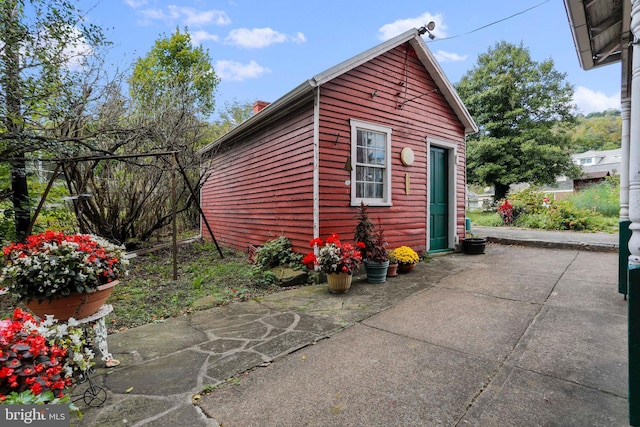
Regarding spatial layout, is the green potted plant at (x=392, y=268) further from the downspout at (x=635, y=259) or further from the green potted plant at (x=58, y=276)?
the green potted plant at (x=58, y=276)

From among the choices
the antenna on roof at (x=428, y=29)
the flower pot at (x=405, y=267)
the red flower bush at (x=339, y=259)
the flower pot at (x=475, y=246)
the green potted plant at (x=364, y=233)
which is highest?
the antenna on roof at (x=428, y=29)

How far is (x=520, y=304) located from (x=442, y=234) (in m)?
3.88

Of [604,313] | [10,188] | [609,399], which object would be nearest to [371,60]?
[604,313]

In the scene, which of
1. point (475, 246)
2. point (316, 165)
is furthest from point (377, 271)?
point (475, 246)

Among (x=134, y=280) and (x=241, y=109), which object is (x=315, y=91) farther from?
(x=241, y=109)

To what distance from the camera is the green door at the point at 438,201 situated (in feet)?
23.4

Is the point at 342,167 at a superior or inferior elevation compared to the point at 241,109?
inferior

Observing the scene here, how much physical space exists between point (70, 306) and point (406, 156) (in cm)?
574

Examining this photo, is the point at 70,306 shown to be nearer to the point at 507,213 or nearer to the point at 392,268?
the point at 392,268

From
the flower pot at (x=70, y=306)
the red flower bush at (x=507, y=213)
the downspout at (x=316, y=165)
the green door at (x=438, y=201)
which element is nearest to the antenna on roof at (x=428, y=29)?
the green door at (x=438, y=201)

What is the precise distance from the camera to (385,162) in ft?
19.4

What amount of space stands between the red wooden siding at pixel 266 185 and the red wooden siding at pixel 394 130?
0.39 meters

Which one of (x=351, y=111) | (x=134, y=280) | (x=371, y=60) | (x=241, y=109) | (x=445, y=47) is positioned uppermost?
(x=241, y=109)

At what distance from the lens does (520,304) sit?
3.68 metres
